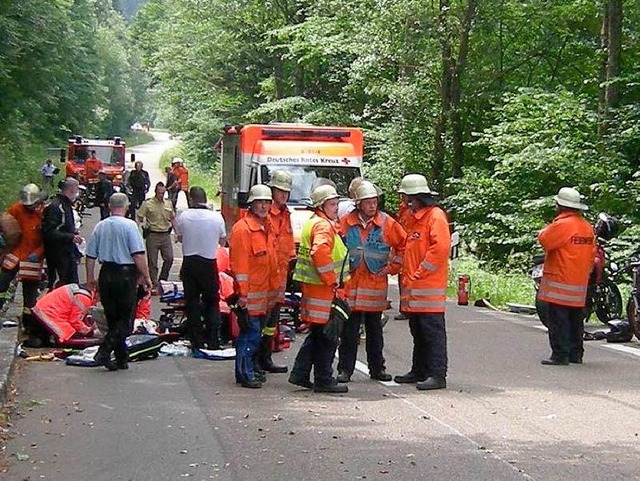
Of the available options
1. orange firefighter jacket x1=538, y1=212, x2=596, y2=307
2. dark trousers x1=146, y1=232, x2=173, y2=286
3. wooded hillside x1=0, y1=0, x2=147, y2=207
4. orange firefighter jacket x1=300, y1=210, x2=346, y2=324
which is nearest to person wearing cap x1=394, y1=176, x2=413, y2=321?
orange firefighter jacket x1=300, y1=210, x2=346, y2=324

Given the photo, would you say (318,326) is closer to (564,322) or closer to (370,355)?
(370,355)

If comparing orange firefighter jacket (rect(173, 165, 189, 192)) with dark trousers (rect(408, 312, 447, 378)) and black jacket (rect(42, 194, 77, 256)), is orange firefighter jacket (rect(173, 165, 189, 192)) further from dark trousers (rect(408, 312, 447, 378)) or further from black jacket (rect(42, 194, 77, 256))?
dark trousers (rect(408, 312, 447, 378))

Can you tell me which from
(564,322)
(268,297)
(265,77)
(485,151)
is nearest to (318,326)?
(268,297)

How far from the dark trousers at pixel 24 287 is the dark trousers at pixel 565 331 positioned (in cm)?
622

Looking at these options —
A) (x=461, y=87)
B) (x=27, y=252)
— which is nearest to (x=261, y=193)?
(x=27, y=252)

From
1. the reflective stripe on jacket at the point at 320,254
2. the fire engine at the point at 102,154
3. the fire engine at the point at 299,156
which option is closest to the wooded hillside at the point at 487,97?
the fire engine at the point at 299,156

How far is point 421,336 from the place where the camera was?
11117 millimetres

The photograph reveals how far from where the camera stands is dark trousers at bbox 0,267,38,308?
14.1 meters

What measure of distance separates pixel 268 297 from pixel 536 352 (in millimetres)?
4124

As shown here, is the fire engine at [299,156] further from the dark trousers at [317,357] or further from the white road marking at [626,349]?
the dark trousers at [317,357]

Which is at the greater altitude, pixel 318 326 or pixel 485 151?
pixel 485 151

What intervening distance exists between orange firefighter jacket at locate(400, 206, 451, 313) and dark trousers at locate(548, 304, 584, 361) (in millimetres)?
2252

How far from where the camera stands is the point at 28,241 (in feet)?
47.7

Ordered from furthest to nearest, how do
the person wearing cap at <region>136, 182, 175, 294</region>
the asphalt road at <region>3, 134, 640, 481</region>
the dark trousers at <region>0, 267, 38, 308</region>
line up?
the person wearing cap at <region>136, 182, 175, 294</region> < the dark trousers at <region>0, 267, 38, 308</region> < the asphalt road at <region>3, 134, 640, 481</region>
